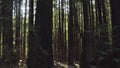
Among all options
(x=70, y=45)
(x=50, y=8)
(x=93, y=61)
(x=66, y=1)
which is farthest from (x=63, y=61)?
(x=93, y=61)

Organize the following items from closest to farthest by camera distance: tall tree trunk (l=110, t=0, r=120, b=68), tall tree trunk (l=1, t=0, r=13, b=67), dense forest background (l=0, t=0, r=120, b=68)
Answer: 1. dense forest background (l=0, t=0, r=120, b=68)
2. tall tree trunk (l=110, t=0, r=120, b=68)
3. tall tree trunk (l=1, t=0, r=13, b=67)

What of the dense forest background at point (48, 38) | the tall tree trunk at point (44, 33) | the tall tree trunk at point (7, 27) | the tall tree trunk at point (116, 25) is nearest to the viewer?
the dense forest background at point (48, 38)

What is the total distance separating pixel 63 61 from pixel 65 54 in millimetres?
691

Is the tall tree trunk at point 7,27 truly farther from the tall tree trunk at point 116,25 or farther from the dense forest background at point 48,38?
the tall tree trunk at point 116,25

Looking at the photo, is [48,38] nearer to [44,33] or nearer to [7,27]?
[44,33]

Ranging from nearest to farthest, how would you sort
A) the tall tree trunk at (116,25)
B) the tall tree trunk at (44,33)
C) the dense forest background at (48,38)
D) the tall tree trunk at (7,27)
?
the dense forest background at (48,38) < the tall tree trunk at (116,25) < the tall tree trunk at (7,27) < the tall tree trunk at (44,33)

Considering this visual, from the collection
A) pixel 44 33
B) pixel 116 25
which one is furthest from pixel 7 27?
pixel 116 25

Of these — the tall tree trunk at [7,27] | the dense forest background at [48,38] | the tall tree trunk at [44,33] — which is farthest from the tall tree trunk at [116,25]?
the tall tree trunk at [7,27]

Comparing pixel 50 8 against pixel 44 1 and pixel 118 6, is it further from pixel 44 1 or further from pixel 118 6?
pixel 118 6

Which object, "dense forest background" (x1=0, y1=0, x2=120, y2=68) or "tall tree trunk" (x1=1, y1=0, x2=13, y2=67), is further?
"tall tree trunk" (x1=1, y1=0, x2=13, y2=67)

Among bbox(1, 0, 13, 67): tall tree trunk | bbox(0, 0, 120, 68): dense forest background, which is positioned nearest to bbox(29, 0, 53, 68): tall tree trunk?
bbox(0, 0, 120, 68): dense forest background

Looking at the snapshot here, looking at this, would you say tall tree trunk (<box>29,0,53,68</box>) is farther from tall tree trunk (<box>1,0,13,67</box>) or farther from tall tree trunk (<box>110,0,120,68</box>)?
tall tree trunk (<box>110,0,120,68</box>)

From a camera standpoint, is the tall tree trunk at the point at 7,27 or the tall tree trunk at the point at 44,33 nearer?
the tall tree trunk at the point at 7,27

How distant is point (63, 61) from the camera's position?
54.8 ft
